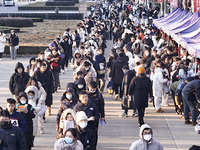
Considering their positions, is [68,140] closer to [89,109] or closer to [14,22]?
[89,109]

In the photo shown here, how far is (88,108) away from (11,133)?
2.17 metres

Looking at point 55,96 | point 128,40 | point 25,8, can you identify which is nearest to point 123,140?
point 55,96

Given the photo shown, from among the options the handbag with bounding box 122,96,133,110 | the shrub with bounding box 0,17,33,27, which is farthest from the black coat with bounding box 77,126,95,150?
the shrub with bounding box 0,17,33,27

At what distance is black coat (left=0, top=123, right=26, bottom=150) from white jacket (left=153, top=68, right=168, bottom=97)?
7456mm

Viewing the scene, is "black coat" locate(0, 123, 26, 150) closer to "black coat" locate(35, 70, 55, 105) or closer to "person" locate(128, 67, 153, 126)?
"person" locate(128, 67, 153, 126)

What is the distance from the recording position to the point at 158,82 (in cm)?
1688

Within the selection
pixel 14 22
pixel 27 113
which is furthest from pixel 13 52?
pixel 14 22

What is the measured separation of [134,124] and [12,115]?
541cm

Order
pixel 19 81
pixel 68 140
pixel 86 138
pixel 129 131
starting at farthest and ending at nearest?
pixel 19 81, pixel 129 131, pixel 86 138, pixel 68 140

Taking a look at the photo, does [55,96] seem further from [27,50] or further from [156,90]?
[27,50]

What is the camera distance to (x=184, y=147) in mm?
13469

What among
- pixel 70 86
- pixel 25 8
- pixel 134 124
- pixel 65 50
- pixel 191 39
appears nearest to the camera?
pixel 70 86

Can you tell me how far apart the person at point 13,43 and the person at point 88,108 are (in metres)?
17.7

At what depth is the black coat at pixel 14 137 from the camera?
9.86 m
